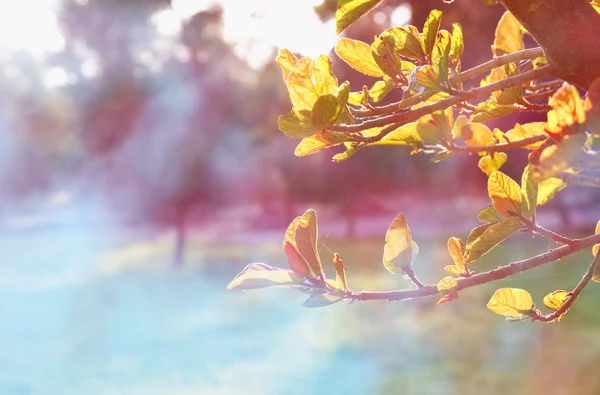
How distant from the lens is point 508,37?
0.70m

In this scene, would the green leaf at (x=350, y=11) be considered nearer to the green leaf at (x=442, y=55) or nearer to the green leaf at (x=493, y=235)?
the green leaf at (x=442, y=55)

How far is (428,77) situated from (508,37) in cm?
28

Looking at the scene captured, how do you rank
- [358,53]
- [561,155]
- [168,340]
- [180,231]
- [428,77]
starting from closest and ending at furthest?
1. [561,155]
2. [428,77]
3. [358,53]
4. [168,340]
5. [180,231]

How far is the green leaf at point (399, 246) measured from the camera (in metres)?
0.60

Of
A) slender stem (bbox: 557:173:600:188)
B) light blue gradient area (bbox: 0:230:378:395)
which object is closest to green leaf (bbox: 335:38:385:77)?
slender stem (bbox: 557:173:600:188)

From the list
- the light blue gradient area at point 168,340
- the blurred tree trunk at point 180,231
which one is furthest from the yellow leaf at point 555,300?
the blurred tree trunk at point 180,231

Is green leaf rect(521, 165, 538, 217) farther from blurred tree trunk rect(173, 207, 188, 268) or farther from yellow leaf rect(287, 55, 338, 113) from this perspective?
blurred tree trunk rect(173, 207, 188, 268)

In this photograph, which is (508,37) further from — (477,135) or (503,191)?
(503,191)

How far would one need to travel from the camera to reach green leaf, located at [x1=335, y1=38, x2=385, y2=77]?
58 centimetres

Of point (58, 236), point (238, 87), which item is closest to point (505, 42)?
point (238, 87)

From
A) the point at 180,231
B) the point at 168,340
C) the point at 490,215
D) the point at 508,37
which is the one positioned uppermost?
the point at 180,231

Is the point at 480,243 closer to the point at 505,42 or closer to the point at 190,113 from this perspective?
the point at 505,42

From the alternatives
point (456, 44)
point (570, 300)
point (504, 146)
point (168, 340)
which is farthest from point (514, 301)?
point (168, 340)

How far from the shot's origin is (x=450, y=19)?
4012 mm
